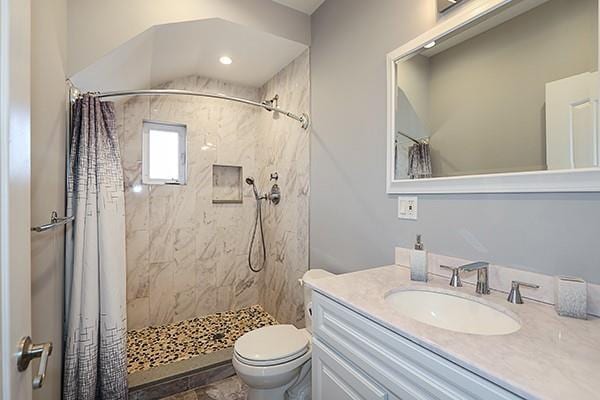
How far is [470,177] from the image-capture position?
3.75 feet

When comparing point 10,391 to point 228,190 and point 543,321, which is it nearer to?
point 543,321

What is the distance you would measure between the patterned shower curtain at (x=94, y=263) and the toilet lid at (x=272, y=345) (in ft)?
2.47

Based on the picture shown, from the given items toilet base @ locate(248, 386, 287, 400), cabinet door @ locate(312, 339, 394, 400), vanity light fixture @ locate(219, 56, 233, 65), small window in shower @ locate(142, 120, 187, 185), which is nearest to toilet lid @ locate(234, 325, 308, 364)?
toilet base @ locate(248, 386, 287, 400)

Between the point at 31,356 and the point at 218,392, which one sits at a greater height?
the point at 31,356

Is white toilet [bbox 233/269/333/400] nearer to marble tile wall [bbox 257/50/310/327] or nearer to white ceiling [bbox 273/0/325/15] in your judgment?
marble tile wall [bbox 257/50/310/327]

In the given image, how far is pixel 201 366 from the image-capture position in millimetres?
1926

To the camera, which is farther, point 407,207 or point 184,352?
point 184,352

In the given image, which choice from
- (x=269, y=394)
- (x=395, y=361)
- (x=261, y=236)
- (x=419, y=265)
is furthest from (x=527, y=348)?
(x=261, y=236)

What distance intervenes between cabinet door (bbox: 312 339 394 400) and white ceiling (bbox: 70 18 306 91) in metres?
1.89

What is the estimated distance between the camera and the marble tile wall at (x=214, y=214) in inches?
95.7

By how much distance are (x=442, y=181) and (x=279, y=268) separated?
1840 millimetres

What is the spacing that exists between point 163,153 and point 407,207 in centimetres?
234

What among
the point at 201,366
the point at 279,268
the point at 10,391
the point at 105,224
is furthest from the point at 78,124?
the point at 279,268

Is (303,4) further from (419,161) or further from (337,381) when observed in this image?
(337,381)
